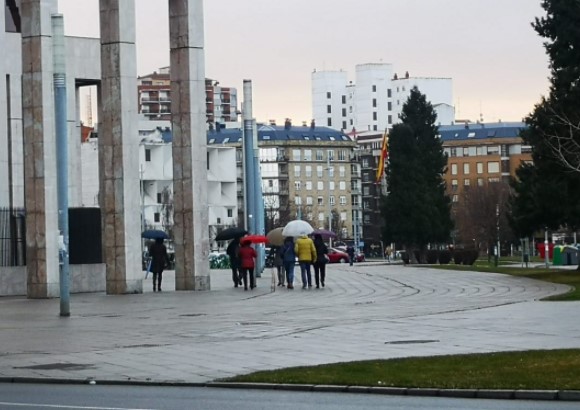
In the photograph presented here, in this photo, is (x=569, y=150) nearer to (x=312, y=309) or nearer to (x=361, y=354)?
(x=312, y=309)

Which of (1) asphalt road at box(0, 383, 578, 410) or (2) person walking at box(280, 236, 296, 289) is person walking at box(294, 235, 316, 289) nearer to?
(2) person walking at box(280, 236, 296, 289)

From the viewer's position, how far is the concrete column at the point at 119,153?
4662cm

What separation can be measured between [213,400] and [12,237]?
1303 inches

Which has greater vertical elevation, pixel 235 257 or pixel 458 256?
pixel 235 257

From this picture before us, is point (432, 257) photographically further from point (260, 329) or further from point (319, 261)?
point (260, 329)

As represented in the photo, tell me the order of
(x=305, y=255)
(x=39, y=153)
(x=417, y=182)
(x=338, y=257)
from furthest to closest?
(x=417, y=182) < (x=338, y=257) < (x=305, y=255) < (x=39, y=153)

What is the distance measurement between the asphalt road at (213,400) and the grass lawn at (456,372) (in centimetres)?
78

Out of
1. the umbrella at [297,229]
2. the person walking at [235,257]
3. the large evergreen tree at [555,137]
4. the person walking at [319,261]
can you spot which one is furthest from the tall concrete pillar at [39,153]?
the large evergreen tree at [555,137]

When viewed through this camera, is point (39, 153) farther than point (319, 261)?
No

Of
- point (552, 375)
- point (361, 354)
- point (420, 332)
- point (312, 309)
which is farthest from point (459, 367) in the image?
point (312, 309)

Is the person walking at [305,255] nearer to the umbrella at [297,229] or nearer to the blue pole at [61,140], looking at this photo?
the umbrella at [297,229]

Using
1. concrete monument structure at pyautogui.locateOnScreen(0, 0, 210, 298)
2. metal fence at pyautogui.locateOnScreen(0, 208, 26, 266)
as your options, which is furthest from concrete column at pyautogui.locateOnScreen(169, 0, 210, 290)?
metal fence at pyautogui.locateOnScreen(0, 208, 26, 266)

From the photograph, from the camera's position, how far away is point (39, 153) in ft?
152

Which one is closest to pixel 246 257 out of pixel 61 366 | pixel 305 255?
pixel 305 255
